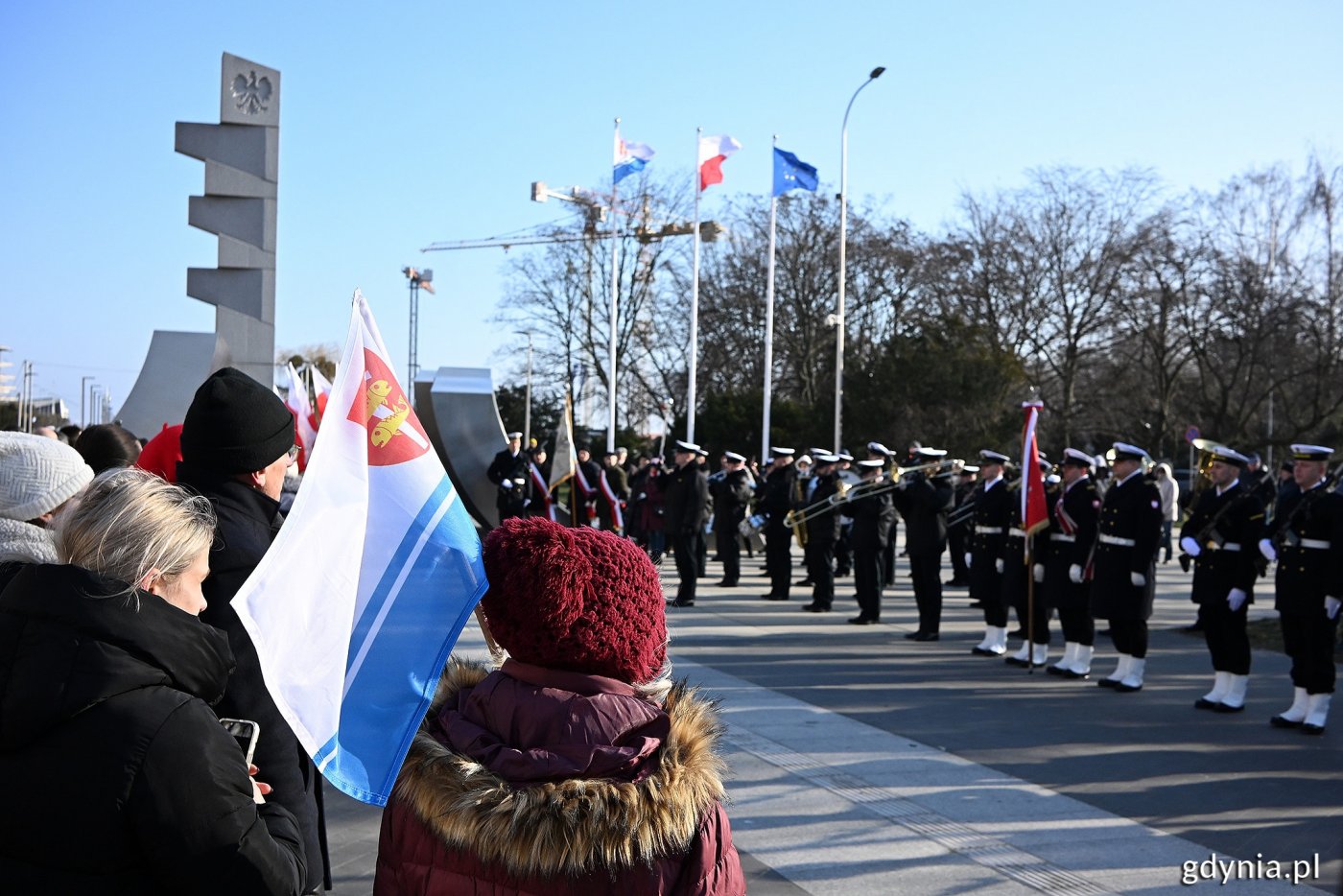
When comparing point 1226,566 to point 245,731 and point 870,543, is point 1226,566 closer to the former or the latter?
point 870,543

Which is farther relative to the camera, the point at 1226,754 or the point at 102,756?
the point at 1226,754

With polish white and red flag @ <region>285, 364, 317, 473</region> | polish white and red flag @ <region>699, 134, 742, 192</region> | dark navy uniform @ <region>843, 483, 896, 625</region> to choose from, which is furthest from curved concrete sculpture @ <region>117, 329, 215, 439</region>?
polish white and red flag @ <region>699, 134, 742, 192</region>

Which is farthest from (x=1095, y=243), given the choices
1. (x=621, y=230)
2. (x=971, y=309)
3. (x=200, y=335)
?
(x=200, y=335)

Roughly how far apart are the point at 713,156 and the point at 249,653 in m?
27.8

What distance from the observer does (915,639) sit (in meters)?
12.3

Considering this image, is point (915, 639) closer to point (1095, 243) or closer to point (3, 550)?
point (3, 550)

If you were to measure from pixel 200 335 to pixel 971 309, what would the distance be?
102 ft

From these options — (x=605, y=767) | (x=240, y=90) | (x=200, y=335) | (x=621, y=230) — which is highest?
(x=621, y=230)

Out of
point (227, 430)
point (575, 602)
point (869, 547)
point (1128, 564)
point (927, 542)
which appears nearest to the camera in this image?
point (575, 602)

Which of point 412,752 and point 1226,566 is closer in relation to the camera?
point 412,752

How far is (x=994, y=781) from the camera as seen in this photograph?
6781 mm

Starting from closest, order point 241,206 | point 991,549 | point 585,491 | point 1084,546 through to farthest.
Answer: point 241,206, point 1084,546, point 991,549, point 585,491

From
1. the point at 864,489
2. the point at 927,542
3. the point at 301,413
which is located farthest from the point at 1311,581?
the point at 301,413

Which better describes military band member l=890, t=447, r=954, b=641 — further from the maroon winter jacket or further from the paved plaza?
the maroon winter jacket
